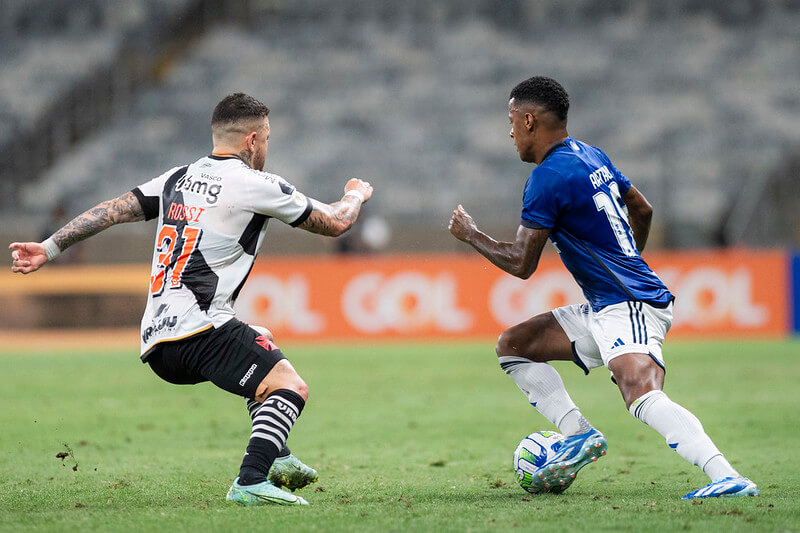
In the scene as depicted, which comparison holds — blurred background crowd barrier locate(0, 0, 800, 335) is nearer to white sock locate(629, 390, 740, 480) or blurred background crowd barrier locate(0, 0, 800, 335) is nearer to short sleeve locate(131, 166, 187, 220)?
short sleeve locate(131, 166, 187, 220)

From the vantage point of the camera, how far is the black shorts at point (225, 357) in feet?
18.3

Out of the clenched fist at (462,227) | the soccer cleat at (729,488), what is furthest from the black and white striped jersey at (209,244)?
the soccer cleat at (729,488)

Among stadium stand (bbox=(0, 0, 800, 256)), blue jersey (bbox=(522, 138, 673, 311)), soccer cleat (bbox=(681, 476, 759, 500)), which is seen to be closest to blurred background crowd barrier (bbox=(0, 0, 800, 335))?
stadium stand (bbox=(0, 0, 800, 256))

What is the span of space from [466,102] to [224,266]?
20967 millimetres

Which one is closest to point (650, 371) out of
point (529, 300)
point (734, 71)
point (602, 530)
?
point (602, 530)

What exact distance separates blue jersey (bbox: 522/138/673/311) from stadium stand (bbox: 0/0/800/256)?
14.6m

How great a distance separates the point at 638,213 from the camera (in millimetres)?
6484

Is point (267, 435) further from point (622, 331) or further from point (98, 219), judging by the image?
point (622, 331)

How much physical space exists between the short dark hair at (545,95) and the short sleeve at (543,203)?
446mm

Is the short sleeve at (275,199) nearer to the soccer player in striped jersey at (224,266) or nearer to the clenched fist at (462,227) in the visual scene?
the soccer player in striped jersey at (224,266)

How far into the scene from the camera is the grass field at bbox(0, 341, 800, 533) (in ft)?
16.8

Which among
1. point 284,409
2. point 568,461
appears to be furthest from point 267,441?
point 568,461

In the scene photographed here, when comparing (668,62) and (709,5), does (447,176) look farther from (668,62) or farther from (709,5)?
(709,5)

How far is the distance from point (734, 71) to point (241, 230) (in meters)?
23.4
